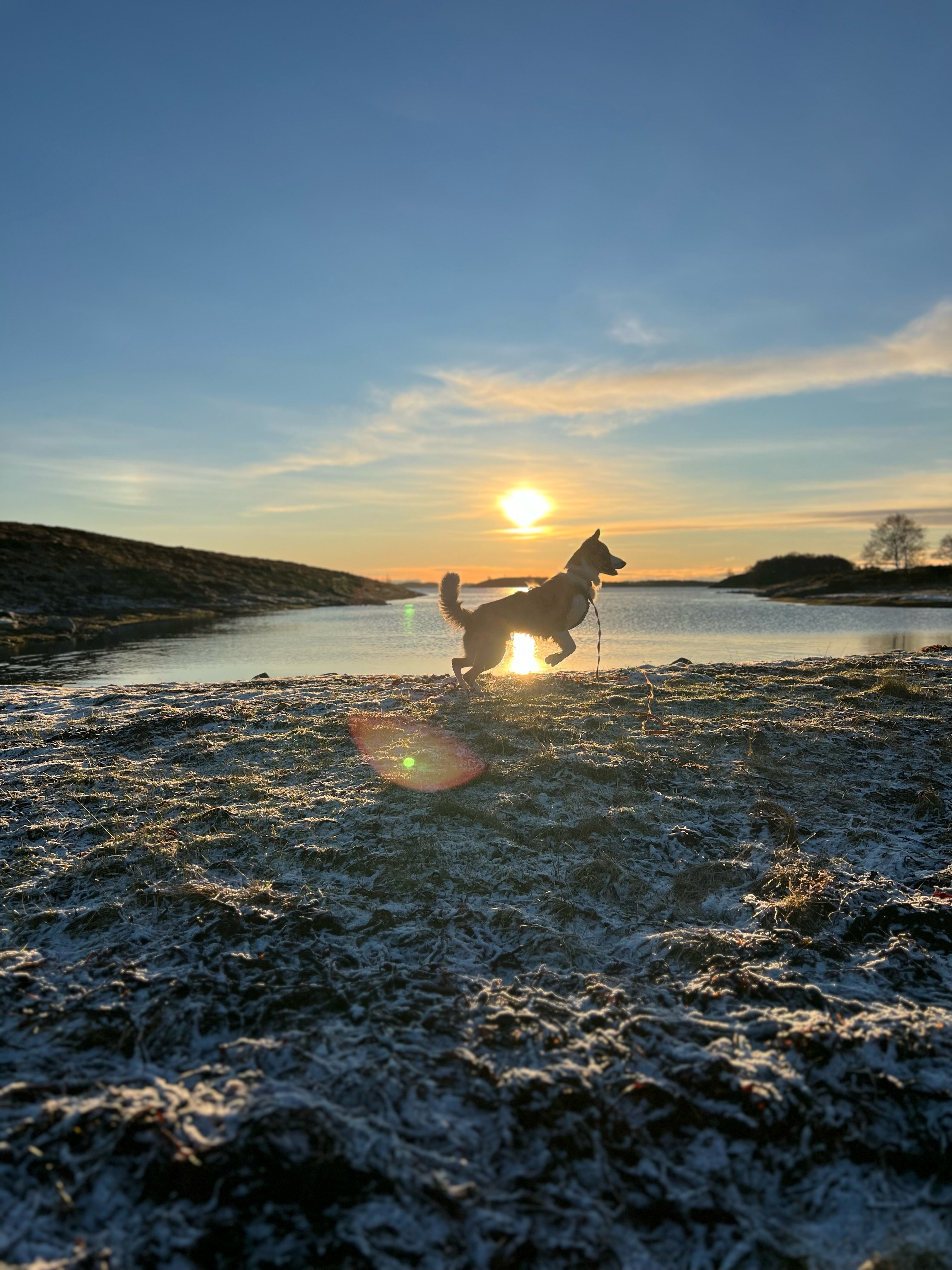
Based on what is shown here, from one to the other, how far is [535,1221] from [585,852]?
111 inches

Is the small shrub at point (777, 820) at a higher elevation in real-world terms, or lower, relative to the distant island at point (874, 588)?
lower

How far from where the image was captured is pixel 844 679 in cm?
1087

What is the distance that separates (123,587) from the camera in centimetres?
5800

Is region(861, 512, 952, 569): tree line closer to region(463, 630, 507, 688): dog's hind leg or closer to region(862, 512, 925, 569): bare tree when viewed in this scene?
region(862, 512, 925, 569): bare tree

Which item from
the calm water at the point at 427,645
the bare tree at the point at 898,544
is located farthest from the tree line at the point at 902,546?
the calm water at the point at 427,645

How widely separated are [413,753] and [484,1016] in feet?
13.1

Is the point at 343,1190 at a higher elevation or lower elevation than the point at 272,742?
lower

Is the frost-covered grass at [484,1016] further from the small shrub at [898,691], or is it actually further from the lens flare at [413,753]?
the small shrub at [898,691]

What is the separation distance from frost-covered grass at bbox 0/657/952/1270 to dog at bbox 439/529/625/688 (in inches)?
140

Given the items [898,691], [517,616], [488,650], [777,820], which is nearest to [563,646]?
[517,616]

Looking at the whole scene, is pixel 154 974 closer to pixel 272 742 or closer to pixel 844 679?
pixel 272 742

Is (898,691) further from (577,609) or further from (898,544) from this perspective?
(898,544)

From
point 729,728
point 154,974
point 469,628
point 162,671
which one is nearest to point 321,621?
point 162,671

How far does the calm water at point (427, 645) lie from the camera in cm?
1927
